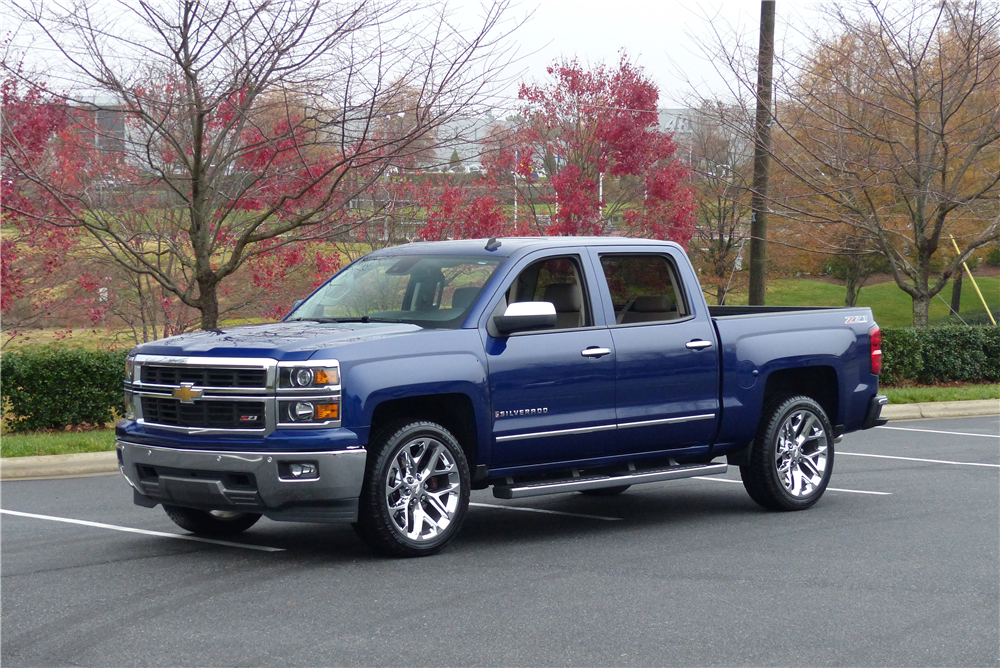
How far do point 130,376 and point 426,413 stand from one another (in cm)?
199

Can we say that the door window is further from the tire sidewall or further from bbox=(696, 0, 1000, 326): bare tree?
bbox=(696, 0, 1000, 326): bare tree

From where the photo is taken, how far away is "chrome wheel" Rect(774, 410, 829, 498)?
955 cm

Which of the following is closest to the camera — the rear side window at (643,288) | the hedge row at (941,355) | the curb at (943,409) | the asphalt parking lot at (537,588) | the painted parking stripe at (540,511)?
the asphalt parking lot at (537,588)

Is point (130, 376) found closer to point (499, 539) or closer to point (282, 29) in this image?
point (499, 539)

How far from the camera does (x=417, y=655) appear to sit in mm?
5387

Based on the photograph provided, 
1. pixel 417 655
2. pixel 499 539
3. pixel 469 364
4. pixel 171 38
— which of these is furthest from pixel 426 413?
pixel 171 38

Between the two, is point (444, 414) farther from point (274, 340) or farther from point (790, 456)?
point (790, 456)

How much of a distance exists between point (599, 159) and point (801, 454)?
14.5 m

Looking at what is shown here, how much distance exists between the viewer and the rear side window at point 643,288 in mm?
9023

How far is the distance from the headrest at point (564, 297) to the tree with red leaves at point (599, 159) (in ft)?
46.1

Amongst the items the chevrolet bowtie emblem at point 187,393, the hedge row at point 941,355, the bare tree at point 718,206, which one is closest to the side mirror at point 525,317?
the chevrolet bowtie emblem at point 187,393

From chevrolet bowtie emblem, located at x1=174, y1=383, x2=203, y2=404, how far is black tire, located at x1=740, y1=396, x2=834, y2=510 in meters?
4.51

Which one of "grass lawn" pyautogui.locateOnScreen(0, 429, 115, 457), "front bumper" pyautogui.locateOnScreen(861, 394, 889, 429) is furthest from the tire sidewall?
"grass lawn" pyautogui.locateOnScreen(0, 429, 115, 457)

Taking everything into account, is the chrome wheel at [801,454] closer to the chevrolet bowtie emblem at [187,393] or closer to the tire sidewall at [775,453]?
the tire sidewall at [775,453]
